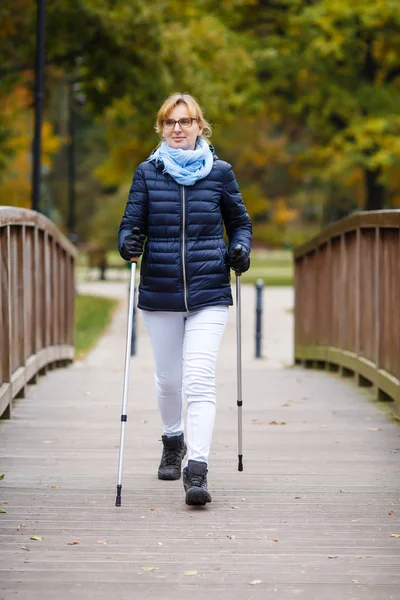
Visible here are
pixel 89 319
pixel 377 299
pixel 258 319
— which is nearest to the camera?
pixel 377 299

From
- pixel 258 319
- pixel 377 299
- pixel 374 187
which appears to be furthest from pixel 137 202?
pixel 374 187

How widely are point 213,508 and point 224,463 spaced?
3.51 feet

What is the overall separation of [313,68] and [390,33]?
2060 millimetres

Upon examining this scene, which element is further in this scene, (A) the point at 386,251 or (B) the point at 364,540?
(A) the point at 386,251

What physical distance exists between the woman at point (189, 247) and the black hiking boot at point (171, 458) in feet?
1.49

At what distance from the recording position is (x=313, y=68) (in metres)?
30.7

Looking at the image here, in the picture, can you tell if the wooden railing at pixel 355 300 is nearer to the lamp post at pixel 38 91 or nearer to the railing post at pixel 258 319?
the railing post at pixel 258 319

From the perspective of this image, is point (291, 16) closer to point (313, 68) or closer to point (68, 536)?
point (313, 68)

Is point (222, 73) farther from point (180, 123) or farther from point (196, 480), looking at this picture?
point (196, 480)

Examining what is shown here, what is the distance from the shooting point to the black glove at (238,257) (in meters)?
6.09

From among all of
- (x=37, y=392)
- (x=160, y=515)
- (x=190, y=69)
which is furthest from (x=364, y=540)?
(x=190, y=69)

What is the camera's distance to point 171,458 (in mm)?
6543

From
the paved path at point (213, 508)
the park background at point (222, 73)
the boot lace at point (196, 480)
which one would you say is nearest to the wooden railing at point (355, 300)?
the paved path at point (213, 508)

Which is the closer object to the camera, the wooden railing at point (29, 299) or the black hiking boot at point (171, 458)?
the black hiking boot at point (171, 458)
